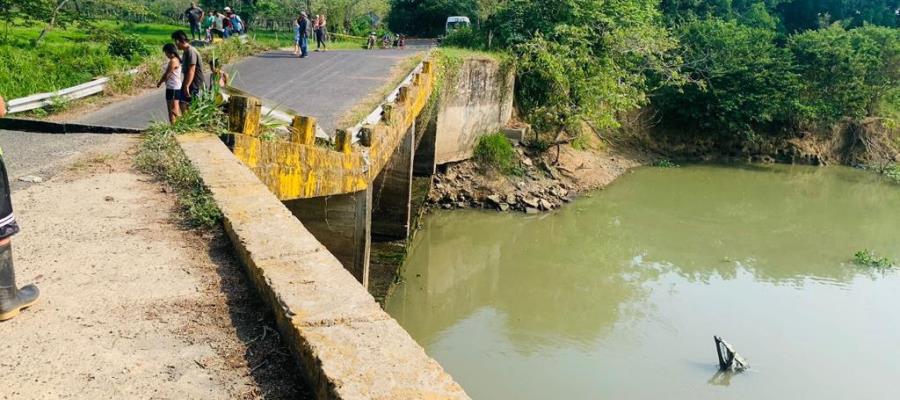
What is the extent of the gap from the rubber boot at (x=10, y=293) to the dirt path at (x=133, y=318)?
5cm

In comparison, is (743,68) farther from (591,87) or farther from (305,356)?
(305,356)

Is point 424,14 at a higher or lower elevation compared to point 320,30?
higher

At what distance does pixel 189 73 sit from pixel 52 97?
3127mm

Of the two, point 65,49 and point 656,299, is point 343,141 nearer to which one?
point 656,299

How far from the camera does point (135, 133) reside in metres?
8.03

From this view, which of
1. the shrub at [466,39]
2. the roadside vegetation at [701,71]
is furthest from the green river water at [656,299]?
the shrub at [466,39]

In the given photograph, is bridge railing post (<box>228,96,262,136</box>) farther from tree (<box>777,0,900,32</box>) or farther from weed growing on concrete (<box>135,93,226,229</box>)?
tree (<box>777,0,900,32</box>)

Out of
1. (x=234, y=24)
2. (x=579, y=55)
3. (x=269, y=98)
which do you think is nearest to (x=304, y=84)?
(x=269, y=98)

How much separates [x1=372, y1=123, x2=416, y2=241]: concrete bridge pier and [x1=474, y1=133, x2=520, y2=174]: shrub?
19.0ft

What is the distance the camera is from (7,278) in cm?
331

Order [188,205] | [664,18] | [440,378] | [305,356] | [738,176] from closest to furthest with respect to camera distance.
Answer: [440,378] < [305,356] < [188,205] < [738,176] < [664,18]

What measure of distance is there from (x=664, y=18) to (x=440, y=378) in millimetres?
32487

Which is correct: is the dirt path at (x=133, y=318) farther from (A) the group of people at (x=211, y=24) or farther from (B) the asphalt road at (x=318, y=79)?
(A) the group of people at (x=211, y=24)

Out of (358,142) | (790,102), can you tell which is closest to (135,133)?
(358,142)
